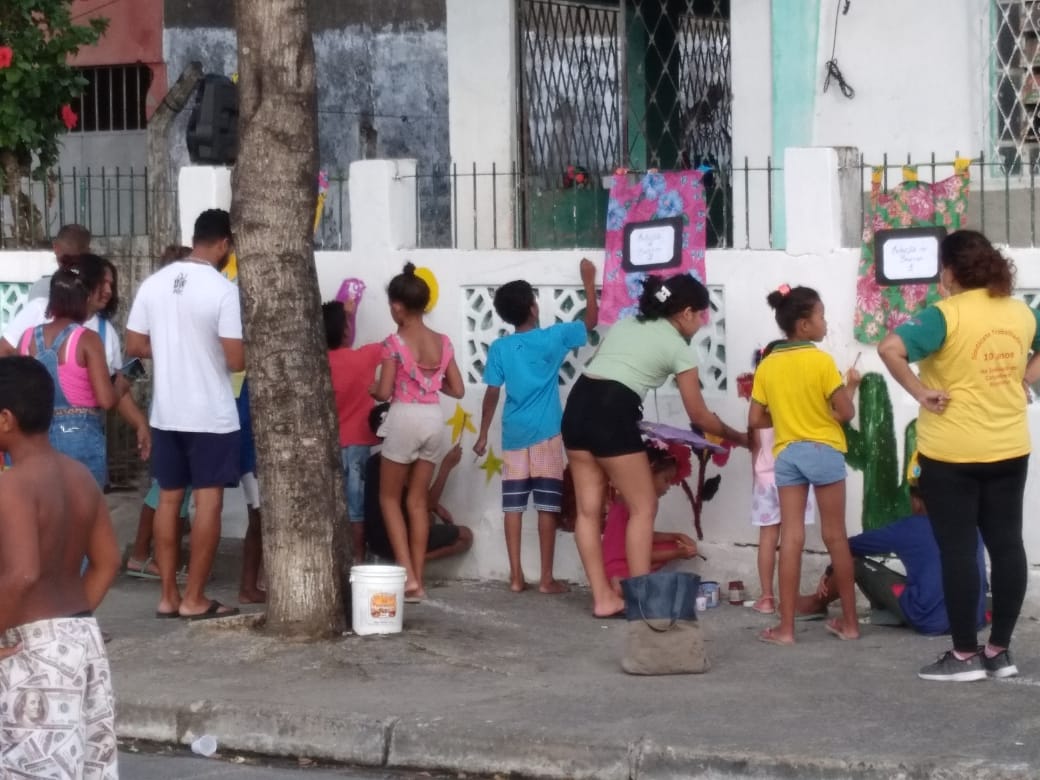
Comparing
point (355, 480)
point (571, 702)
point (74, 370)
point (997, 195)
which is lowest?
point (571, 702)

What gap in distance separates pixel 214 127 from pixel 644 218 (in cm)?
293

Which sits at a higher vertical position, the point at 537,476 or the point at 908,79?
the point at 908,79

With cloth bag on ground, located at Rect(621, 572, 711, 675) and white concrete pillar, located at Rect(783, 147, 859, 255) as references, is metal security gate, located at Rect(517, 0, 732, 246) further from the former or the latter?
cloth bag on ground, located at Rect(621, 572, 711, 675)

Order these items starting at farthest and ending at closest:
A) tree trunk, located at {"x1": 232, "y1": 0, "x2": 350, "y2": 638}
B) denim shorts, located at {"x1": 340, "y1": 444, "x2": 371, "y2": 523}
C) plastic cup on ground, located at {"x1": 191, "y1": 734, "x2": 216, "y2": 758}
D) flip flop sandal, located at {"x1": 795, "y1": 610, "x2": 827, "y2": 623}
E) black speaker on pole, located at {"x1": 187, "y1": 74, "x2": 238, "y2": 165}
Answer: black speaker on pole, located at {"x1": 187, "y1": 74, "x2": 238, "y2": 165}, denim shorts, located at {"x1": 340, "y1": 444, "x2": 371, "y2": 523}, flip flop sandal, located at {"x1": 795, "y1": 610, "x2": 827, "y2": 623}, tree trunk, located at {"x1": 232, "y1": 0, "x2": 350, "y2": 638}, plastic cup on ground, located at {"x1": 191, "y1": 734, "x2": 216, "y2": 758}

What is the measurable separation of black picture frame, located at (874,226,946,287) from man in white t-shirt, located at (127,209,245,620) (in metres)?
2.99

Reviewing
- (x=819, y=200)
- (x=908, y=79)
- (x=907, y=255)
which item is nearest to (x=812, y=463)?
(x=907, y=255)

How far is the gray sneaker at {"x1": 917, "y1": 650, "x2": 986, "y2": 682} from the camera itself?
7.07 meters

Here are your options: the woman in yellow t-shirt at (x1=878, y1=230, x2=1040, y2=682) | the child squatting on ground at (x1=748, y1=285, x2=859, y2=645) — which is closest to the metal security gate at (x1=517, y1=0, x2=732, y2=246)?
the child squatting on ground at (x1=748, y1=285, x2=859, y2=645)

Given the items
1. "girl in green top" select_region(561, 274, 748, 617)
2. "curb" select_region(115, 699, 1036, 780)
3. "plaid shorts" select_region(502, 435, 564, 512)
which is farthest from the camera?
"plaid shorts" select_region(502, 435, 564, 512)

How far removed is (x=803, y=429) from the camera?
7832 mm

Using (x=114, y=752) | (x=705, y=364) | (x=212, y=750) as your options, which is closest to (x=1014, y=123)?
(x=705, y=364)

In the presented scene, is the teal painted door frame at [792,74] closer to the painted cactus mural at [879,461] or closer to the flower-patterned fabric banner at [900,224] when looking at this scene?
the flower-patterned fabric banner at [900,224]

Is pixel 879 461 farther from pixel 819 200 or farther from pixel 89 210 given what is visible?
pixel 89 210

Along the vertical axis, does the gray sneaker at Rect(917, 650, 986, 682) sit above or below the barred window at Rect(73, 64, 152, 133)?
below
